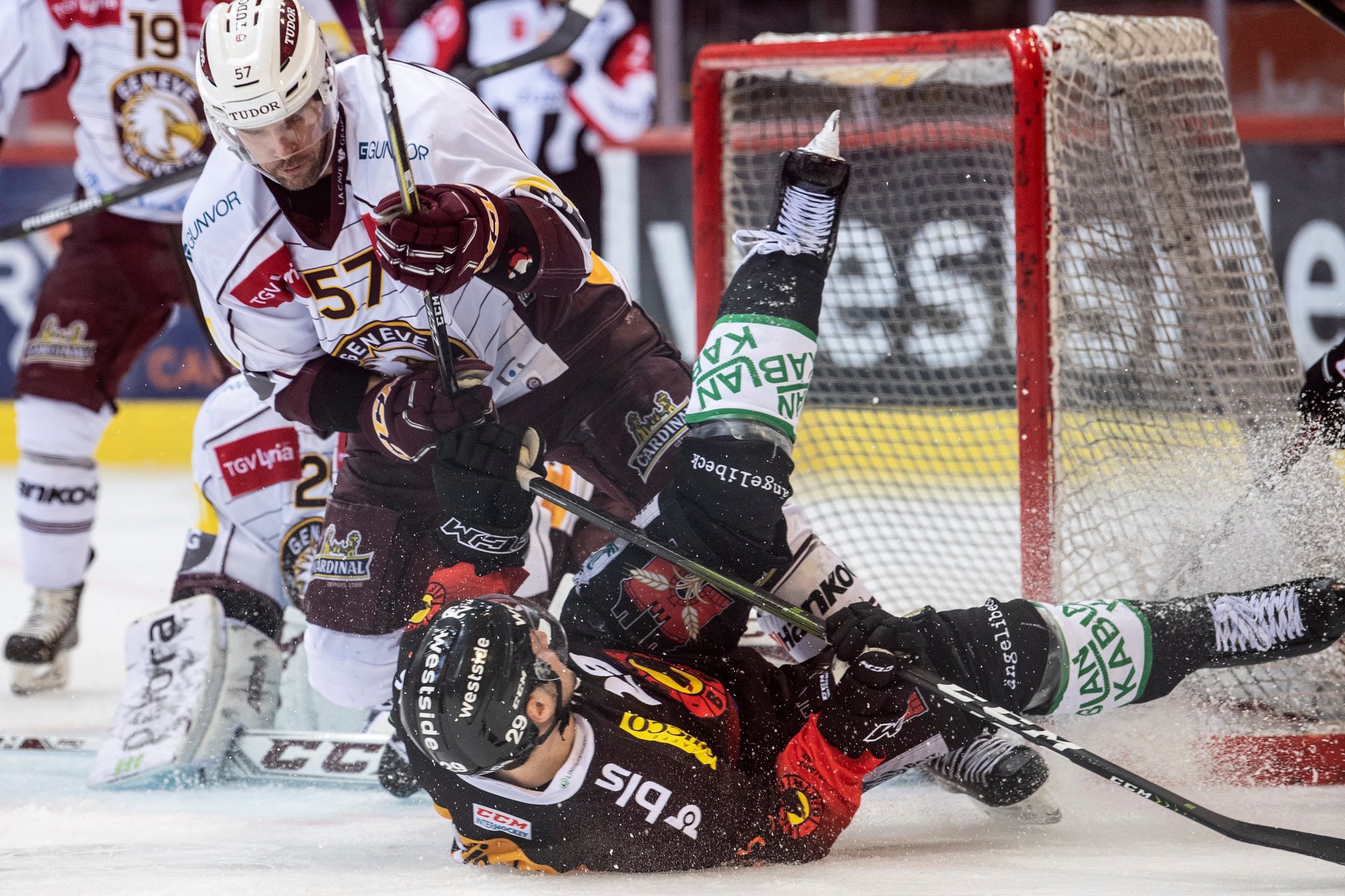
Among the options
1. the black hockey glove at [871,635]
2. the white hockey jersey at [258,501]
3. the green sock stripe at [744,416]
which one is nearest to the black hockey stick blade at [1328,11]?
the green sock stripe at [744,416]

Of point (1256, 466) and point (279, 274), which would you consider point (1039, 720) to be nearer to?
point (1256, 466)

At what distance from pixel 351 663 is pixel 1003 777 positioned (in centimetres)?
106

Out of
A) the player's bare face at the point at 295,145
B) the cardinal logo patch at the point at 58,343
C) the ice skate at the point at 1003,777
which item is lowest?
the ice skate at the point at 1003,777

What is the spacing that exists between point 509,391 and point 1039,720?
926 millimetres

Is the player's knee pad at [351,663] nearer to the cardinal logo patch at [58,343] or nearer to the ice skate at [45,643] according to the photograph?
the ice skate at [45,643]

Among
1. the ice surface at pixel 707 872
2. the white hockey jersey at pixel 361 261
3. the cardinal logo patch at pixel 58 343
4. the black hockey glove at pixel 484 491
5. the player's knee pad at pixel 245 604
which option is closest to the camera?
the ice surface at pixel 707 872

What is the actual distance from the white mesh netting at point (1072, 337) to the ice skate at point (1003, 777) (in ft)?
1.10

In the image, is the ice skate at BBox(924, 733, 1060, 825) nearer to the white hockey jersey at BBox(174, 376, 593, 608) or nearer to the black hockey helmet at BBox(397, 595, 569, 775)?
the black hockey helmet at BBox(397, 595, 569, 775)

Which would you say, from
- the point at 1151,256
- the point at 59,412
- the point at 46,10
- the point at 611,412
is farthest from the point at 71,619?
the point at 1151,256

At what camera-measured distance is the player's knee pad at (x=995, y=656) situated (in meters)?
1.96

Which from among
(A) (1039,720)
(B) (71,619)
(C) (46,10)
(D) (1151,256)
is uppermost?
(C) (46,10)

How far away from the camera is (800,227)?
2.15 meters

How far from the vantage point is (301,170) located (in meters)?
2.12

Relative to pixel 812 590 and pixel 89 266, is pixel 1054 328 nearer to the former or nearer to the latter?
pixel 812 590
